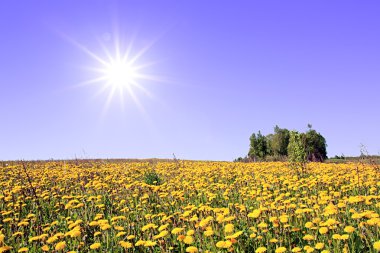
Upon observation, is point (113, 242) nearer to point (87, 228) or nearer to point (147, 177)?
point (87, 228)

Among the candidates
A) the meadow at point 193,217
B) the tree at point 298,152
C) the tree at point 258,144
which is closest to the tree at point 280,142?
the tree at point 258,144

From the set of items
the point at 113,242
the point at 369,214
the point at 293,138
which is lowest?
the point at 113,242

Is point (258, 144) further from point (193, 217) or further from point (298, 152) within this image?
point (193, 217)

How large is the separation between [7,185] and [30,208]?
7.31ft

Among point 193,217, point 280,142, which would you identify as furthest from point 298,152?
point 280,142

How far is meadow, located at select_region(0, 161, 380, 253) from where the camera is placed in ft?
18.5

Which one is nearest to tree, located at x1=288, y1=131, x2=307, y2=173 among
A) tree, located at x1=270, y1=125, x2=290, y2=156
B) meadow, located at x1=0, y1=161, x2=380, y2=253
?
meadow, located at x1=0, y1=161, x2=380, y2=253

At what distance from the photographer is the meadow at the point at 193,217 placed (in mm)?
5637

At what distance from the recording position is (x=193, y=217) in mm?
6371

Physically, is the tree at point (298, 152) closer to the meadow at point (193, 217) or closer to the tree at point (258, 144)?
the meadow at point (193, 217)

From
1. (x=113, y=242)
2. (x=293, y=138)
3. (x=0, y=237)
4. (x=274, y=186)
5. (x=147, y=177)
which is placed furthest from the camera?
(x=293, y=138)

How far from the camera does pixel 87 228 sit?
691 centimetres

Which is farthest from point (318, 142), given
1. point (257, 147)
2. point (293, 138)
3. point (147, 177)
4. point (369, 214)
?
point (369, 214)

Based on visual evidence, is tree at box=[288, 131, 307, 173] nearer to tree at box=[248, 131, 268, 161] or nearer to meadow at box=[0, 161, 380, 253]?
meadow at box=[0, 161, 380, 253]
